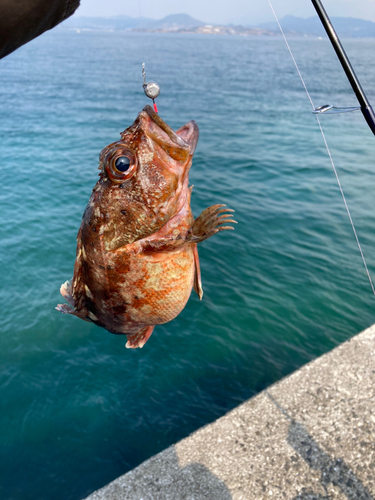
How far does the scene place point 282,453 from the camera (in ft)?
17.8

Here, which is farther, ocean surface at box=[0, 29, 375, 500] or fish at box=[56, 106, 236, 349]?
ocean surface at box=[0, 29, 375, 500]

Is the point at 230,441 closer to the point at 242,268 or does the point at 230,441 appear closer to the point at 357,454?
the point at 357,454

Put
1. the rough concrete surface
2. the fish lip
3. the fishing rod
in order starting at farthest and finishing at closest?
the rough concrete surface < the fishing rod < the fish lip

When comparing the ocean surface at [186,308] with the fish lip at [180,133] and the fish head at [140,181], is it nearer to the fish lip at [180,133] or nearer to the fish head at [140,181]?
the fish head at [140,181]

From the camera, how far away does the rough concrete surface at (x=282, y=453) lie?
5.02 m

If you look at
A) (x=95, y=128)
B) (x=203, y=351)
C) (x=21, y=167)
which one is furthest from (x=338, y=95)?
(x=203, y=351)

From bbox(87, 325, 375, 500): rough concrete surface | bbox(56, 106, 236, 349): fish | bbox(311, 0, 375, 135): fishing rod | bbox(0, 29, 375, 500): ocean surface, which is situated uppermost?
bbox(311, 0, 375, 135): fishing rod

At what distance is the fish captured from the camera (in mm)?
2332

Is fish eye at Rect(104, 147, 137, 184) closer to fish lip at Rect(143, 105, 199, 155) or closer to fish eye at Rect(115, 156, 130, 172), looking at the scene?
fish eye at Rect(115, 156, 130, 172)

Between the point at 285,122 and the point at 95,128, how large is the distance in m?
11.3

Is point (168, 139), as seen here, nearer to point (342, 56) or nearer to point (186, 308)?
point (342, 56)

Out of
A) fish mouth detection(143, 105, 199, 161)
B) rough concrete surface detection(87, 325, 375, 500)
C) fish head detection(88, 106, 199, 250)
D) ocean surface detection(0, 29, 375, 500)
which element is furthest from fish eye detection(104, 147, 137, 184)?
ocean surface detection(0, 29, 375, 500)

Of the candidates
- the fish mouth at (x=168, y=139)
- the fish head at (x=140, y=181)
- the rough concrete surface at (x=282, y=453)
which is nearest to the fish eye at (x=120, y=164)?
the fish head at (x=140, y=181)

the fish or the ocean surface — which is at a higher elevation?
the fish
